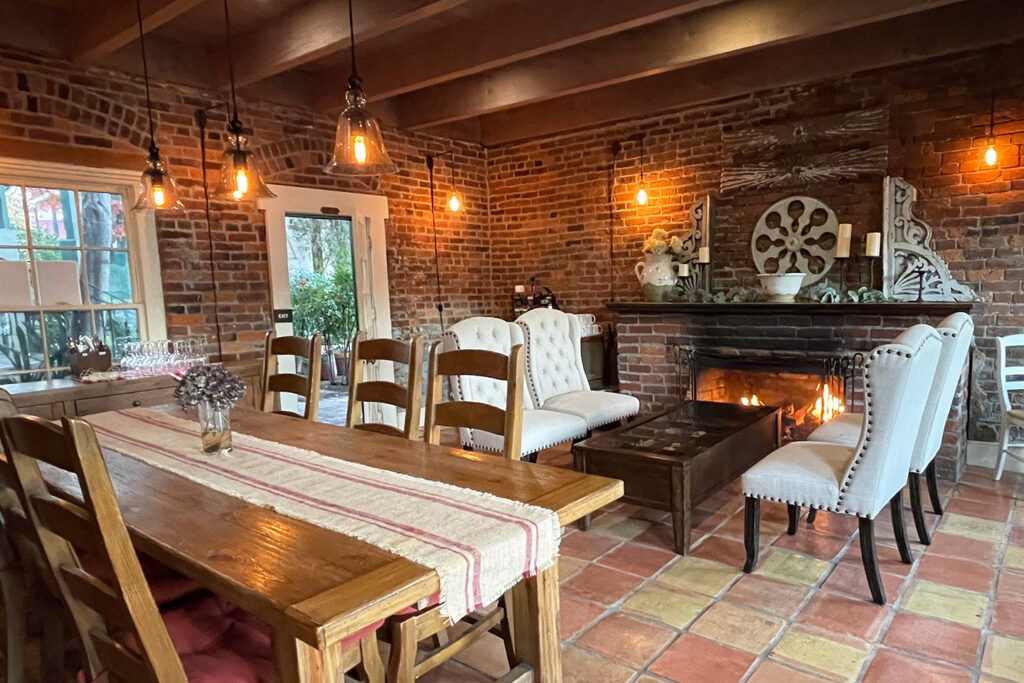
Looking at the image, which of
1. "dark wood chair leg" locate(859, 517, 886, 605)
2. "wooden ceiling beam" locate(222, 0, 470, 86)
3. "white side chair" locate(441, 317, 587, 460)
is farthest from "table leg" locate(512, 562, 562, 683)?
"wooden ceiling beam" locate(222, 0, 470, 86)

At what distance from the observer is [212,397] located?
6.11 feet

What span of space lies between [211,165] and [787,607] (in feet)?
13.7

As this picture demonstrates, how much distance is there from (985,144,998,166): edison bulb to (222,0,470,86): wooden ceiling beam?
3.26 m

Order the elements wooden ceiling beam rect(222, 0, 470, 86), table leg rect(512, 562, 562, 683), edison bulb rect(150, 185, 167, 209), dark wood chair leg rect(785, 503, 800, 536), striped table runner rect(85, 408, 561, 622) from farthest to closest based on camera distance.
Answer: wooden ceiling beam rect(222, 0, 470, 86)
dark wood chair leg rect(785, 503, 800, 536)
edison bulb rect(150, 185, 167, 209)
table leg rect(512, 562, 562, 683)
striped table runner rect(85, 408, 561, 622)

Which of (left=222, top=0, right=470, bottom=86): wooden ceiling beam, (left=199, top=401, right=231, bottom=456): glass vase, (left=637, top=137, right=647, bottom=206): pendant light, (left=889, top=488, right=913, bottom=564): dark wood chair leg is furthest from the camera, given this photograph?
(left=637, top=137, right=647, bottom=206): pendant light

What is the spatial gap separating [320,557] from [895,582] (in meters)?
2.33

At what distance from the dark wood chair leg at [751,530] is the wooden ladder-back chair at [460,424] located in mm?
1132

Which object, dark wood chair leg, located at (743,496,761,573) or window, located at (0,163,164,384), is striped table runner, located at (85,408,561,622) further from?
Result: window, located at (0,163,164,384)

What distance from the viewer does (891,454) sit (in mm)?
2270

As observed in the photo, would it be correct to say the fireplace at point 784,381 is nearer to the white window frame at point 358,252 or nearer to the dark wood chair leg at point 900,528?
the dark wood chair leg at point 900,528

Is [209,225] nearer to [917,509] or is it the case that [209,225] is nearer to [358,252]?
[358,252]

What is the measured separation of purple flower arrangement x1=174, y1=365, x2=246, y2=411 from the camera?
1828 millimetres

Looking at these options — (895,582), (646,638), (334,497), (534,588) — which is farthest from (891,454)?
(334,497)

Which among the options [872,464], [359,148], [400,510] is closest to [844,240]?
[872,464]
